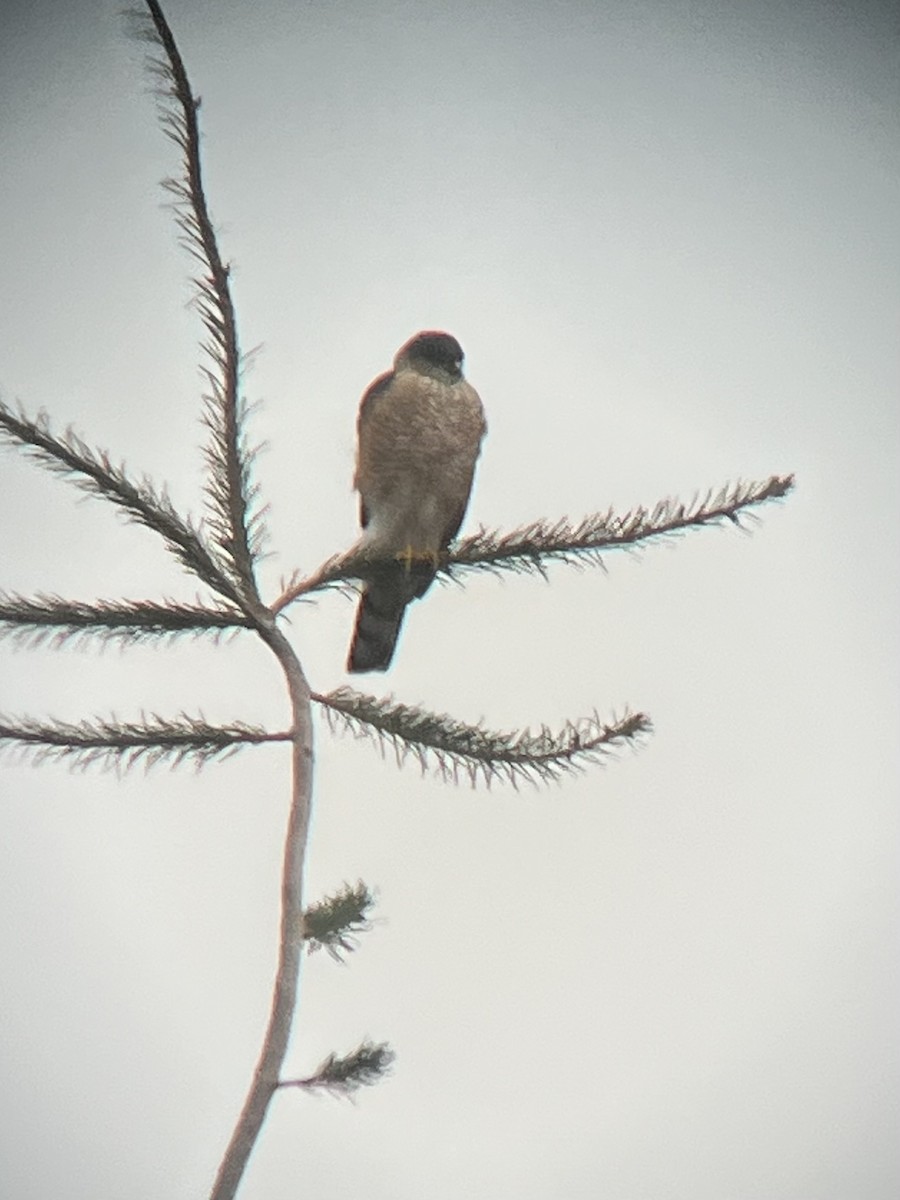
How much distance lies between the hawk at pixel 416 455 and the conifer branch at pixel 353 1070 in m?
2.35

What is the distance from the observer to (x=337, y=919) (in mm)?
1521

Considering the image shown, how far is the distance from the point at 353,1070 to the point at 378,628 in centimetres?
234

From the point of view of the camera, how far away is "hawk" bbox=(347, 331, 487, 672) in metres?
3.88

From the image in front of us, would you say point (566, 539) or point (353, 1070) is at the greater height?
point (566, 539)

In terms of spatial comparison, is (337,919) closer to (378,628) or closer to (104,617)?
(104,617)

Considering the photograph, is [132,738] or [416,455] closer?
[132,738]

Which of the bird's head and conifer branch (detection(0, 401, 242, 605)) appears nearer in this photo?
conifer branch (detection(0, 401, 242, 605))

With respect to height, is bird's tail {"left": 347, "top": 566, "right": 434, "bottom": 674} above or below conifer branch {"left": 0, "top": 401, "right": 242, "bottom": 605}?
above

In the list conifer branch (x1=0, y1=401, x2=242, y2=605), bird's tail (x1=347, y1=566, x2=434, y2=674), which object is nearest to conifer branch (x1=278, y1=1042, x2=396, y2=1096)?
conifer branch (x1=0, y1=401, x2=242, y2=605)

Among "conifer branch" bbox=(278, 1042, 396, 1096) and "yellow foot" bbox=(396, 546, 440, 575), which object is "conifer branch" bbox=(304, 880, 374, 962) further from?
"yellow foot" bbox=(396, 546, 440, 575)

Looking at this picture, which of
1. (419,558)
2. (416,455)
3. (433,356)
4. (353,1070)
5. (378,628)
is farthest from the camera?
(433,356)

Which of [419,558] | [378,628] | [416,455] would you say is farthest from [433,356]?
[419,558]

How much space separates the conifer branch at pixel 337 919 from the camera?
151 centimetres

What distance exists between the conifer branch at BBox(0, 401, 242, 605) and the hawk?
7.18 ft
